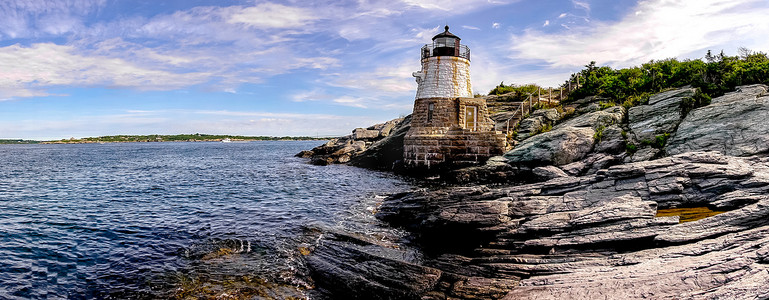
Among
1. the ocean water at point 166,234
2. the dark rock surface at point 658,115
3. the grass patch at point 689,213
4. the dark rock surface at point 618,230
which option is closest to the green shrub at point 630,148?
the dark rock surface at point 658,115

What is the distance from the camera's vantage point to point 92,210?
19.1m

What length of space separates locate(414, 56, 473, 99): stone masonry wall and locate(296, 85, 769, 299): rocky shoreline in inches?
592

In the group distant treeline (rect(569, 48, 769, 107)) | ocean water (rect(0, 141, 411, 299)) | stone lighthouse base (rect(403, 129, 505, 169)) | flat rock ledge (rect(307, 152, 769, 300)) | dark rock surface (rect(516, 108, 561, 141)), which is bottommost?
ocean water (rect(0, 141, 411, 299))

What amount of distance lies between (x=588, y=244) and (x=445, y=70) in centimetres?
2369

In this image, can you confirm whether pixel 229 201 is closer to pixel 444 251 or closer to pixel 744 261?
pixel 444 251

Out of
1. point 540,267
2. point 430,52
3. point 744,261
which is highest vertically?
point 430,52

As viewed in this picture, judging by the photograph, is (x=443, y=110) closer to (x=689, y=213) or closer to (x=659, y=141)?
(x=659, y=141)

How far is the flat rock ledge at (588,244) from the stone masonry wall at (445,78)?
58.1 feet

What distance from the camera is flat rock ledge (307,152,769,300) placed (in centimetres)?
681

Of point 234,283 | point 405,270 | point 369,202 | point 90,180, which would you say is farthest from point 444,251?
point 90,180

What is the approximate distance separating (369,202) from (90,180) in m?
26.2

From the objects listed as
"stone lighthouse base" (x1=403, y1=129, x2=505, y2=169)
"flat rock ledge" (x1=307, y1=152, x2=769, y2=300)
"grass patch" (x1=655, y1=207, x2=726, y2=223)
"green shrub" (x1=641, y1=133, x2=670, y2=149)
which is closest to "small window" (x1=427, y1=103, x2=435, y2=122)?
"stone lighthouse base" (x1=403, y1=129, x2=505, y2=169)

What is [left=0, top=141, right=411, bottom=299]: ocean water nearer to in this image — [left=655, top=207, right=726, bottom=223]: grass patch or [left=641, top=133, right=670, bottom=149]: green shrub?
[left=655, top=207, right=726, bottom=223]: grass patch

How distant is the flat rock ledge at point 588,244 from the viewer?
6812 mm
